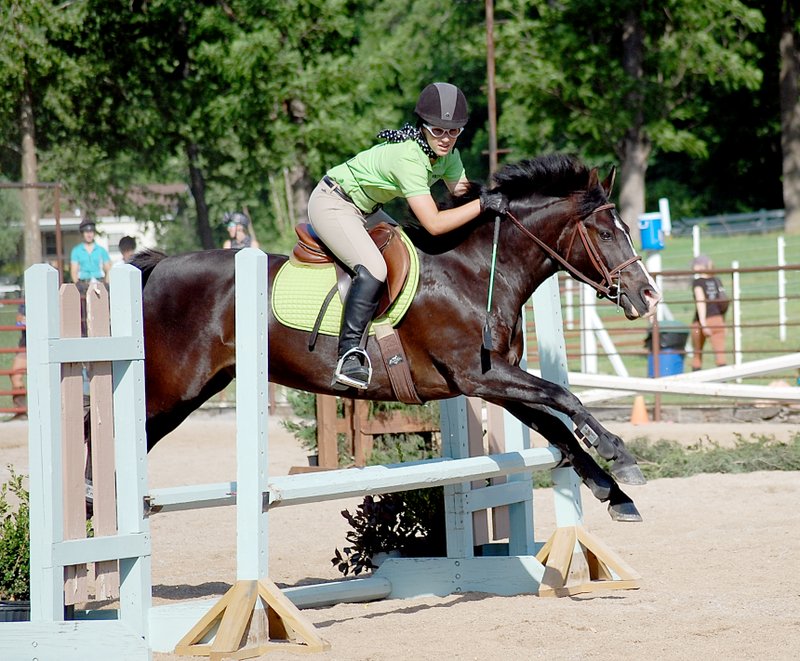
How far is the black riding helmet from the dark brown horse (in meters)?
0.51

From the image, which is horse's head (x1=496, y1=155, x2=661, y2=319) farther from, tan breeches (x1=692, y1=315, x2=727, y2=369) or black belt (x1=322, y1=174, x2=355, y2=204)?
tan breeches (x1=692, y1=315, x2=727, y2=369)

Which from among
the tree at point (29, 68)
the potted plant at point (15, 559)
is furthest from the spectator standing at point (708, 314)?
the tree at point (29, 68)

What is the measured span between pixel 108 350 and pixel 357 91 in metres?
20.5

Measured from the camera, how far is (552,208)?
5.50m

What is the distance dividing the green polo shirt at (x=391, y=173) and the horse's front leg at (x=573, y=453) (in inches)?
42.1

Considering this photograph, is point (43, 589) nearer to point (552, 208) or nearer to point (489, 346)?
point (489, 346)

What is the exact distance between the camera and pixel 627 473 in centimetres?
498

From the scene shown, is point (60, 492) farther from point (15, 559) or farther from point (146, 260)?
point (146, 260)

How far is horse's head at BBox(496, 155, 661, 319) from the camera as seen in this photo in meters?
5.21

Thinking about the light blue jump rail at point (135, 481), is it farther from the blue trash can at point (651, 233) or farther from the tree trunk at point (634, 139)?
the tree trunk at point (634, 139)

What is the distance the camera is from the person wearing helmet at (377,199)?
5188 millimetres

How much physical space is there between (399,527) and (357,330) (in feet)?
4.75

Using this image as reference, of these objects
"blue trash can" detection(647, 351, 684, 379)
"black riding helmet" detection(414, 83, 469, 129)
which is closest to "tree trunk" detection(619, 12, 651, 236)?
"blue trash can" detection(647, 351, 684, 379)

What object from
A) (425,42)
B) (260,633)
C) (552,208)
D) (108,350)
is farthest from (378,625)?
(425,42)
